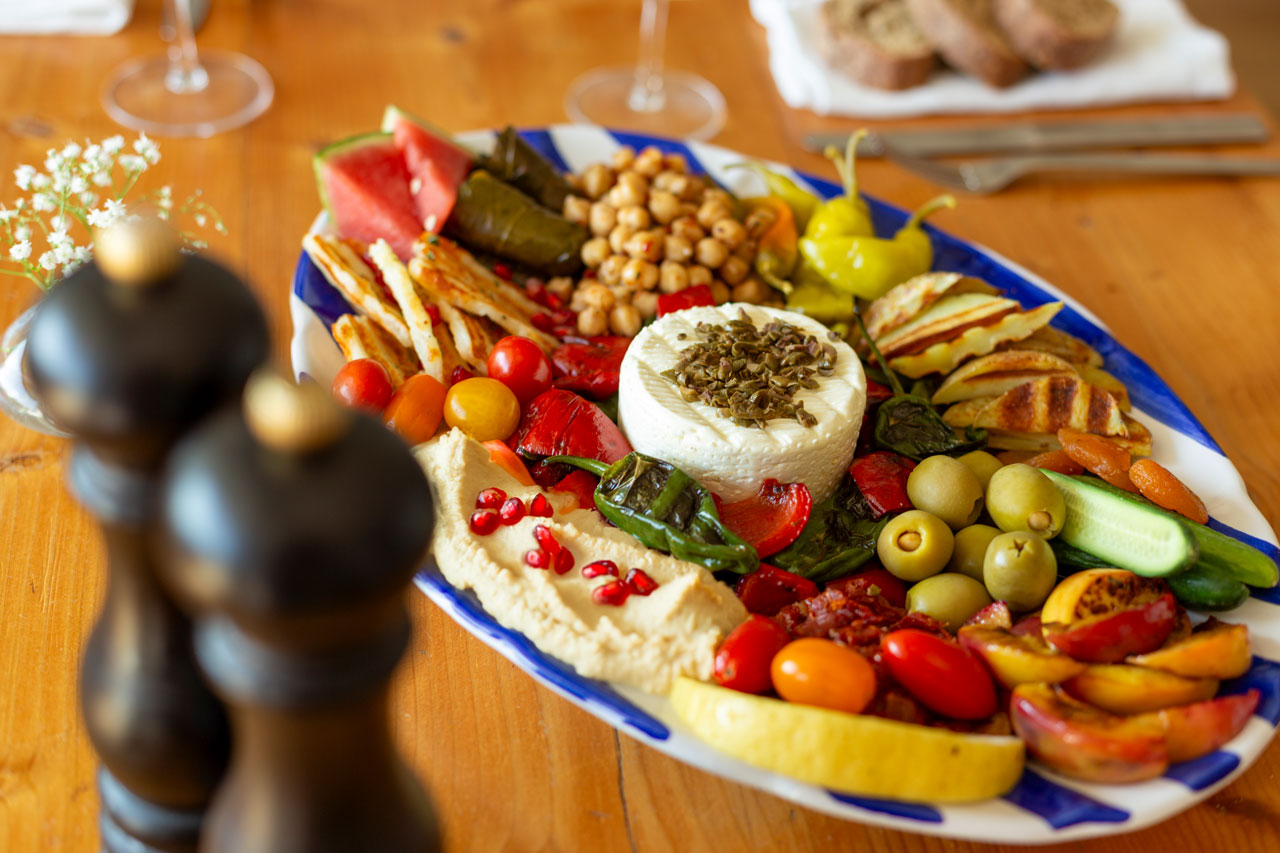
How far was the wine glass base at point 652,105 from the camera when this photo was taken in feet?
13.2

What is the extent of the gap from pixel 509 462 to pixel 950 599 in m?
0.96

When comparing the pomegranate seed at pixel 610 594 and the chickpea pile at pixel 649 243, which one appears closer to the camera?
the pomegranate seed at pixel 610 594

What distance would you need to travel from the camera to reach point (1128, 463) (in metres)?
2.49

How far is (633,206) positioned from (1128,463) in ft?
4.71

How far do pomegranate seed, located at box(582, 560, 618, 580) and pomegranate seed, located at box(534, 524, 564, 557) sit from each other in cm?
6

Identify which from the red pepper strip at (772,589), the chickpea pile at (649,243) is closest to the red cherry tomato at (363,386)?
the chickpea pile at (649,243)

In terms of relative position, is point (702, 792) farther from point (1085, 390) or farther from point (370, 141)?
point (370, 141)

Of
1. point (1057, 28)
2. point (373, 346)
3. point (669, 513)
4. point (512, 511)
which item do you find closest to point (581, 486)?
point (669, 513)

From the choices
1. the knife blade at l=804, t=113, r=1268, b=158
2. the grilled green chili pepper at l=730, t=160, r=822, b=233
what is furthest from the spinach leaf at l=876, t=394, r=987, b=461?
the knife blade at l=804, t=113, r=1268, b=158

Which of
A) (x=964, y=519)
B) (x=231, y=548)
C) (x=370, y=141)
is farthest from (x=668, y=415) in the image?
(x=231, y=548)

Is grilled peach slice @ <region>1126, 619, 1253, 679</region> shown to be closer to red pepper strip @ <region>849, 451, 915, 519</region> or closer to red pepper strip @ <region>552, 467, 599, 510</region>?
red pepper strip @ <region>849, 451, 915, 519</region>

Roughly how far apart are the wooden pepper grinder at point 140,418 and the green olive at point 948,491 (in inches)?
62.5

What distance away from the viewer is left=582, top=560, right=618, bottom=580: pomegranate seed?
80.7 inches

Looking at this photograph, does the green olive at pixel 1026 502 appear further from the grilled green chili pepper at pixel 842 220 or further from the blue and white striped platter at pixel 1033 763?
the grilled green chili pepper at pixel 842 220
